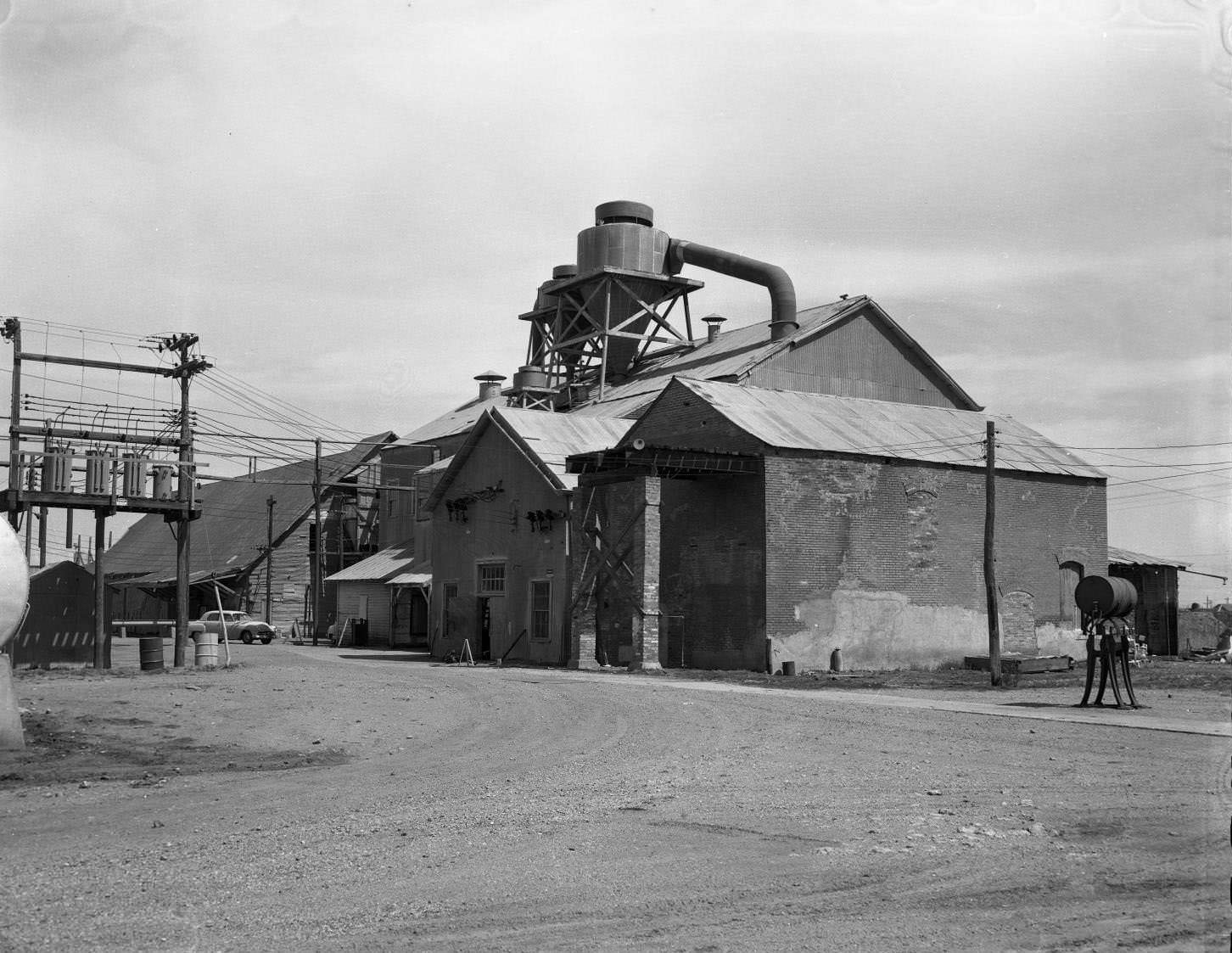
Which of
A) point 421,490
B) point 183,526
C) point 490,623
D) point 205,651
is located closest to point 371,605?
point 421,490

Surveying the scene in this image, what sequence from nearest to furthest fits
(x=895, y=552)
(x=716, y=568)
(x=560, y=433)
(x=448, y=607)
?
1. (x=716, y=568)
2. (x=895, y=552)
3. (x=560, y=433)
4. (x=448, y=607)

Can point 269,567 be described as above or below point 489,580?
above

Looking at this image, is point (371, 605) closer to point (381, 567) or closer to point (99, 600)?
point (381, 567)

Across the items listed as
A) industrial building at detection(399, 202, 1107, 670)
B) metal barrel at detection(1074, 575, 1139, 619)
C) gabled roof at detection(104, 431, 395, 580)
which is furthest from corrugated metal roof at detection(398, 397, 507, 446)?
metal barrel at detection(1074, 575, 1139, 619)

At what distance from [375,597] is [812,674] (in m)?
26.9

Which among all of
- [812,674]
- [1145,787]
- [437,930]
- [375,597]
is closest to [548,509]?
[812,674]

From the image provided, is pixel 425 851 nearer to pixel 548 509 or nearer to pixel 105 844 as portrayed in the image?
pixel 105 844

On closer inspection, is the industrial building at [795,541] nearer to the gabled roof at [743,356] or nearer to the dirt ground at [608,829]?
the gabled roof at [743,356]

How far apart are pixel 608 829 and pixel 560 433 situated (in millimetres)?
27949

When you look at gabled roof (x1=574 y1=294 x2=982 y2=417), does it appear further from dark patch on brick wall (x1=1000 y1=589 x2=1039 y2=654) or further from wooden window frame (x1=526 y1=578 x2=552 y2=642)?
dark patch on brick wall (x1=1000 y1=589 x2=1039 y2=654)

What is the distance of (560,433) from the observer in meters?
37.1

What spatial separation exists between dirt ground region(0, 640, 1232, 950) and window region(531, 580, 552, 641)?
49.6 ft

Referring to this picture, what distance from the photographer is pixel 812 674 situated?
2880cm

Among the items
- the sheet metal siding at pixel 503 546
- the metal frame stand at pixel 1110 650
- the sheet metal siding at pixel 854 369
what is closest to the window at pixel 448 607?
the sheet metal siding at pixel 503 546
